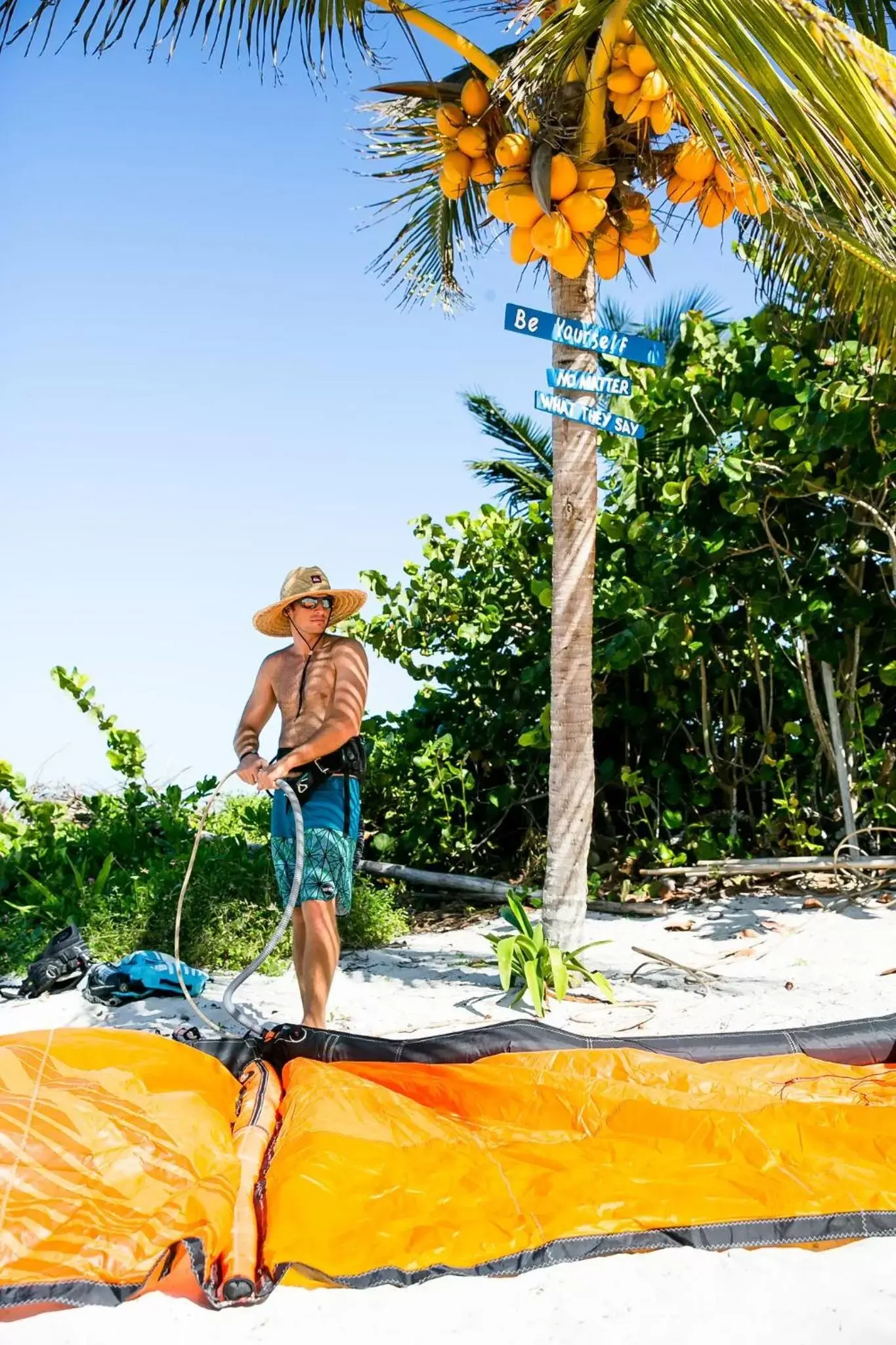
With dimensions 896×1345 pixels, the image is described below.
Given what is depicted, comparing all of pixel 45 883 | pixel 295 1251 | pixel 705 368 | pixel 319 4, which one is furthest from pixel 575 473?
pixel 45 883

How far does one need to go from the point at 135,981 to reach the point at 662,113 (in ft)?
12.9

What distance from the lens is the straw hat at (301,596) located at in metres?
4.26

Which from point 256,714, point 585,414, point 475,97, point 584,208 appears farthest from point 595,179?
point 256,714

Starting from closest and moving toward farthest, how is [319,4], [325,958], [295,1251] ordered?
[295,1251] < [325,958] < [319,4]

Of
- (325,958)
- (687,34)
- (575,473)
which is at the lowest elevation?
(325,958)

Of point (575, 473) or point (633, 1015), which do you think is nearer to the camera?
point (633, 1015)

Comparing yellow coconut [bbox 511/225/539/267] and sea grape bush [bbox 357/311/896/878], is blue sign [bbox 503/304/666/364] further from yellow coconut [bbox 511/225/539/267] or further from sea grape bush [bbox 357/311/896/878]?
sea grape bush [bbox 357/311/896/878]

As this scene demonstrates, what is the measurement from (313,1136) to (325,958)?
127 cm

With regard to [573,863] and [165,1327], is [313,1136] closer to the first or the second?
[165,1327]

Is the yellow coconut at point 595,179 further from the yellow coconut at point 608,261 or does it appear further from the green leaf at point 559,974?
the green leaf at point 559,974

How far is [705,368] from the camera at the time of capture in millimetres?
5949

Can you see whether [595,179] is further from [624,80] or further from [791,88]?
[791,88]

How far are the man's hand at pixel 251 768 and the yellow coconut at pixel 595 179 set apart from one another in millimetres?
2486

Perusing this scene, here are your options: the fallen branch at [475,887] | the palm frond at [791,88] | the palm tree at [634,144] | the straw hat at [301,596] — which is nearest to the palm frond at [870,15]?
the palm tree at [634,144]
